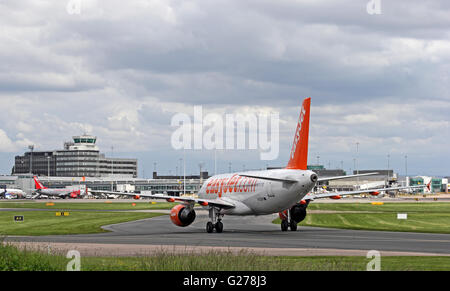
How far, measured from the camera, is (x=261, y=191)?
160 ft

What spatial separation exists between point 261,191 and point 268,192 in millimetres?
938


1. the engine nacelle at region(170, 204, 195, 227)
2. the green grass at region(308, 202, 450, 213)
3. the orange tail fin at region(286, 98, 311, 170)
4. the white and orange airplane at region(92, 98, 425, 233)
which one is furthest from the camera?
the green grass at region(308, 202, 450, 213)

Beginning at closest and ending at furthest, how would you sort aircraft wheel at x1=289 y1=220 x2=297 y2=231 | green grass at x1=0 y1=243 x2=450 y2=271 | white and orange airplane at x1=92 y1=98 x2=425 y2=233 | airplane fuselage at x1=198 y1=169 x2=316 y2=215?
green grass at x1=0 y1=243 x2=450 y2=271 → airplane fuselage at x1=198 y1=169 x2=316 y2=215 → white and orange airplane at x1=92 y1=98 x2=425 y2=233 → aircraft wheel at x1=289 y1=220 x2=297 y2=231

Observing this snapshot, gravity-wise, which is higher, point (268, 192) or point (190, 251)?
point (268, 192)

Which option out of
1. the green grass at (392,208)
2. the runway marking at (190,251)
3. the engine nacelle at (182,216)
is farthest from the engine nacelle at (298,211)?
the green grass at (392,208)

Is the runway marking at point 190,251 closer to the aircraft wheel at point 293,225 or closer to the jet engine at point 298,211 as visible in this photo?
the jet engine at point 298,211

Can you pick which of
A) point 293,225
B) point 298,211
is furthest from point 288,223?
point 298,211

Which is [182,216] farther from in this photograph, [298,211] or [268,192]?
[298,211]

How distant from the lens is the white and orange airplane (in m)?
45.5

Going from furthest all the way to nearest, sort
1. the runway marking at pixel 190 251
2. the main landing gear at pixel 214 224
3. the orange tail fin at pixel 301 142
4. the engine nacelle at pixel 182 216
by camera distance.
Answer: the engine nacelle at pixel 182 216 → the main landing gear at pixel 214 224 → the orange tail fin at pixel 301 142 → the runway marking at pixel 190 251

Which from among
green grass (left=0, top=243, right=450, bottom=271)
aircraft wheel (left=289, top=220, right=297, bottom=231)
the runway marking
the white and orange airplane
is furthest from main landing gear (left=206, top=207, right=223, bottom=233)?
Result: green grass (left=0, top=243, right=450, bottom=271)

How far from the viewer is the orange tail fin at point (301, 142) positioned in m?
45.9

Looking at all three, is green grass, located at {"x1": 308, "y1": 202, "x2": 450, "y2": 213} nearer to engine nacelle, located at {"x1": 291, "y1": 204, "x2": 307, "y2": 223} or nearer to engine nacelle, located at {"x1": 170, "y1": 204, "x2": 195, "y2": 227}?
Answer: engine nacelle, located at {"x1": 291, "y1": 204, "x2": 307, "y2": 223}
